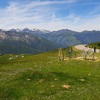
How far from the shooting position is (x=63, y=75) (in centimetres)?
5266

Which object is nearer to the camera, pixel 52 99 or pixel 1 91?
pixel 52 99

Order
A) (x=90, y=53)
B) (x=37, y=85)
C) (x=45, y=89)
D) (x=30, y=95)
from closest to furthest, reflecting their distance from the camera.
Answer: (x=30, y=95) → (x=45, y=89) → (x=37, y=85) → (x=90, y=53)

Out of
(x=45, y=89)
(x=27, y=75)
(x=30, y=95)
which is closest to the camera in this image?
(x=30, y=95)

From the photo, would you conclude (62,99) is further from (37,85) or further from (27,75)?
(27,75)

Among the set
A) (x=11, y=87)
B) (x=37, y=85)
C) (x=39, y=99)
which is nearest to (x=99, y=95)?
(x=39, y=99)

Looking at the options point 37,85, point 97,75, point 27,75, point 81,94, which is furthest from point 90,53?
point 81,94

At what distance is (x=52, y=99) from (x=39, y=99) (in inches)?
78.2

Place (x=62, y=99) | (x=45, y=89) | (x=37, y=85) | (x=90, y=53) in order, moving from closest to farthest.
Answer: (x=62, y=99) → (x=45, y=89) → (x=37, y=85) → (x=90, y=53)

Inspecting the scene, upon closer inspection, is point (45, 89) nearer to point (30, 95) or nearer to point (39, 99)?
point (30, 95)

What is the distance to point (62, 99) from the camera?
107 feet

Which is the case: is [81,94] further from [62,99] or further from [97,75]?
[97,75]

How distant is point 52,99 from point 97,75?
23884mm

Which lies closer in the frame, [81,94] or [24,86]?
[81,94]

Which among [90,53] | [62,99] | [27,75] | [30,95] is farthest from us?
[90,53]
